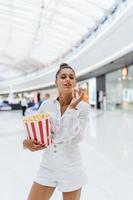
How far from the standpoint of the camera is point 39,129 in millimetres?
2277

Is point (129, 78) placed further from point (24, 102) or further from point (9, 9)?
point (9, 9)

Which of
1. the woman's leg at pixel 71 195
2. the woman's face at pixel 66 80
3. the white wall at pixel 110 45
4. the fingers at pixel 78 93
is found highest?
the white wall at pixel 110 45

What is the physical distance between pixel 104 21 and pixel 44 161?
2082 cm

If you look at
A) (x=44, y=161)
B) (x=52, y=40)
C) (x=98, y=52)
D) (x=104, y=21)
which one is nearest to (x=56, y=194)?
(x=44, y=161)

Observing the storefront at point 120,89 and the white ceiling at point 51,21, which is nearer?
the white ceiling at point 51,21

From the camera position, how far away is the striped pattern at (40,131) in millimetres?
2266

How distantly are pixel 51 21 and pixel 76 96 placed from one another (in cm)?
2750

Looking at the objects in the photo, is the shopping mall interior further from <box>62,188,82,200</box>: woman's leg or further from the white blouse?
<box>62,188,82,200</box>: woman's leg

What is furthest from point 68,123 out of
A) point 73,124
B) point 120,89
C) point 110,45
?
point 120,89

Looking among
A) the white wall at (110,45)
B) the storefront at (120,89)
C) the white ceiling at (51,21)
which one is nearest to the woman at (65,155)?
the white wall at (110,45)

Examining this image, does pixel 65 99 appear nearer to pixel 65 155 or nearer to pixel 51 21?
pixel 65 155

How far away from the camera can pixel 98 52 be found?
80.9ft

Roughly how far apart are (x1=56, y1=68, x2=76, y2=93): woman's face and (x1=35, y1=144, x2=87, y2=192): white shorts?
0.42m

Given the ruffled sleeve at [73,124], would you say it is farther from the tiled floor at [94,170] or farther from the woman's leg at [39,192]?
→ the tiled floor at [94,170]
